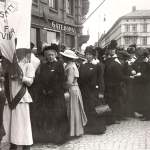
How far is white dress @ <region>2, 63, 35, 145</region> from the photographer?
5199 mm

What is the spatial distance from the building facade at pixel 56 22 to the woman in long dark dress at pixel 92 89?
3.85 m

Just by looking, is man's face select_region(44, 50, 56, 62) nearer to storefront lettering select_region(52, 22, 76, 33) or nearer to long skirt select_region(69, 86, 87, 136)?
long skirt select_region(69, 86, 87, 136)

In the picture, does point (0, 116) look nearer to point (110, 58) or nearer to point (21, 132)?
point (21, 132)

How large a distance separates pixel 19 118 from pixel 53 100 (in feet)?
3.34

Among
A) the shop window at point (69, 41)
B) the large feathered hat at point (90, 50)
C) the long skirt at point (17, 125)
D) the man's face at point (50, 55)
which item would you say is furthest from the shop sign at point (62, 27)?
the long skirt at point (17, 125)

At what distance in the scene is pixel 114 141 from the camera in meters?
6.25

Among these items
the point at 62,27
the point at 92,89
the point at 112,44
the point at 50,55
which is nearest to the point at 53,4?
the point at 62,27

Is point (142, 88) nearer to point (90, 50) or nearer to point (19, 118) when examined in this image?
point (90, 50)

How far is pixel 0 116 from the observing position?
5043 millimetres

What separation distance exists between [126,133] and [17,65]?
3044 mm

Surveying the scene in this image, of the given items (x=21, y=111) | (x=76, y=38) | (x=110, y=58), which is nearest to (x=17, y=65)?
(x=21, y=111)

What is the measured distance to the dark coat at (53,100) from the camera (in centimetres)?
599

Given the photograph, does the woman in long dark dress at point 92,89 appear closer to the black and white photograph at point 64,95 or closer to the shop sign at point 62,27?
the black and white photograph at point 64,95

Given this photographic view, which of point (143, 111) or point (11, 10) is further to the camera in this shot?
point (143, 111)
